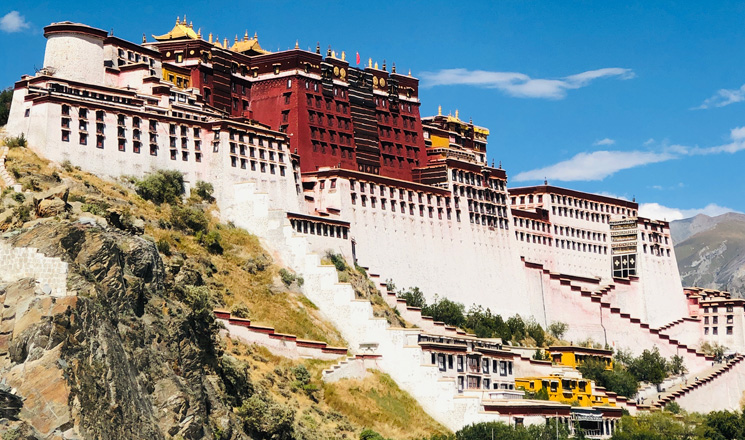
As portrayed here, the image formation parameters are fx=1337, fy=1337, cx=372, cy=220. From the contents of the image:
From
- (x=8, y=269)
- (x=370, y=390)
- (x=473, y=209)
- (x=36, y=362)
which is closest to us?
(x=36, y=362)

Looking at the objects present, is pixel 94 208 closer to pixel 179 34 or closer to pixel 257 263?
pixel 257 263

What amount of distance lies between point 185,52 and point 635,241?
44772mm

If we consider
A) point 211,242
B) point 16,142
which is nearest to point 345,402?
point 211,242

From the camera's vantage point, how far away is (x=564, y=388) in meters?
84.9

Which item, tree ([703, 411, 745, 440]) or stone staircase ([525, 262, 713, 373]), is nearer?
tree ([703, 411, 745, 440])

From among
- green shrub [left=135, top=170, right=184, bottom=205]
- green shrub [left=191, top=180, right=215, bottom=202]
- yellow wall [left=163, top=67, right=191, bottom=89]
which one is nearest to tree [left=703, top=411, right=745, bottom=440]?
green shrub [left=191, top=180, right=215, bottom=202]

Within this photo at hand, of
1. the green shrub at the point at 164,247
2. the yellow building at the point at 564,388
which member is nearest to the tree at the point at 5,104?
the green shrub at the point at 164,247

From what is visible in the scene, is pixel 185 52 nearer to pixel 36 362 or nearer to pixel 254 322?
pixel 254 322

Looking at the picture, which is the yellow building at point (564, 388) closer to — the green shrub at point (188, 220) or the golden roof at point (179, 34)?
the green shrub at point (188, 220)

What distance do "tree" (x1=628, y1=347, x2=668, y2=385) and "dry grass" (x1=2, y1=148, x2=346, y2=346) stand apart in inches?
1188

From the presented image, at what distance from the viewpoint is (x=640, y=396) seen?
3821 inches

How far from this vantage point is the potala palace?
8038cm

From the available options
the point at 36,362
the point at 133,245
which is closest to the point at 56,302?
the point at 36,362

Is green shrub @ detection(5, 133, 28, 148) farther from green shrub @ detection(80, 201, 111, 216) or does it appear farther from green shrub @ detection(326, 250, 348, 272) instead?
green shrub @ detection(326, 250, 348, 272)
